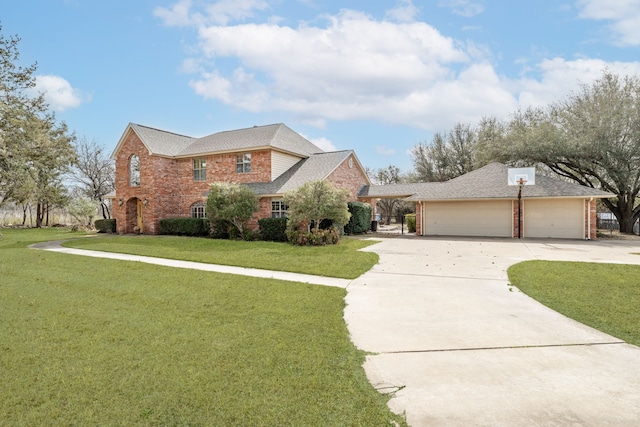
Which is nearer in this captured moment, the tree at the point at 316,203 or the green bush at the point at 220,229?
the tree at the point at 316,203

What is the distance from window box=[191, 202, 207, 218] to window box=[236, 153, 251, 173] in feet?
11.1

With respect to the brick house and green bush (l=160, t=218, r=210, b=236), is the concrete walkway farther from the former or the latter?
the brick house

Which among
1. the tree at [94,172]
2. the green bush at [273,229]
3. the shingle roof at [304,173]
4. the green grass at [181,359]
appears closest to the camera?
the green grass at [181,359]

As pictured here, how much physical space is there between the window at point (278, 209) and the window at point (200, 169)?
18.6ft

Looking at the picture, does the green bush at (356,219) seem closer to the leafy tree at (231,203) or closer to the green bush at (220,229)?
the leafy tree at (231,203)

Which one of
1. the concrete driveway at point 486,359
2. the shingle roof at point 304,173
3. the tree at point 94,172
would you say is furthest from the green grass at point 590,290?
the tree at point 94,172

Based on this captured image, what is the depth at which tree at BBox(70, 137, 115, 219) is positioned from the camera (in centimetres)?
3609

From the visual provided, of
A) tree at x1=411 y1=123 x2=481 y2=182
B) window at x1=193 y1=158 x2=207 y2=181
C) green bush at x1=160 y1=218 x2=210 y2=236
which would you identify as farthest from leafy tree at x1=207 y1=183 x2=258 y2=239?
tree at x1=411 y1=123 x2=481 y2=182

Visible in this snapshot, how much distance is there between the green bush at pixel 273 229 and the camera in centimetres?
1763

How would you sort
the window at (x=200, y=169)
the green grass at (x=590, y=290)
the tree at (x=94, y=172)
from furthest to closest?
1. the tree at (x=94, y=172)
2. the window at (x=200, y=169)
3. the green grass at (x=590, y=290)

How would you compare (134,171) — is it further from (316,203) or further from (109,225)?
(316,203)

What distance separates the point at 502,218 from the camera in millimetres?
19250

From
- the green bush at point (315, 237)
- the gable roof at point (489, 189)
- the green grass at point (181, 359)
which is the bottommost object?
the green grass at point (181, 359)

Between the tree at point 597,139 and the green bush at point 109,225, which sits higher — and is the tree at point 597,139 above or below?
above
